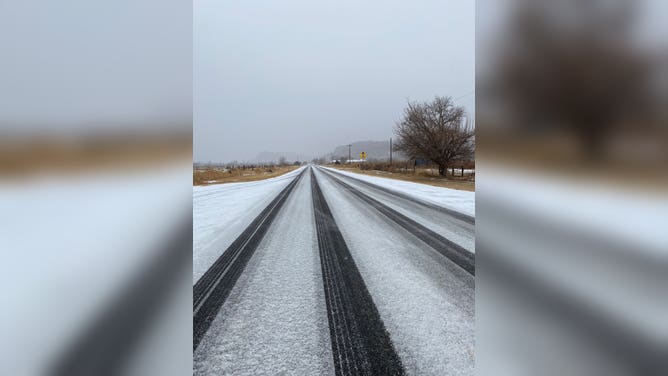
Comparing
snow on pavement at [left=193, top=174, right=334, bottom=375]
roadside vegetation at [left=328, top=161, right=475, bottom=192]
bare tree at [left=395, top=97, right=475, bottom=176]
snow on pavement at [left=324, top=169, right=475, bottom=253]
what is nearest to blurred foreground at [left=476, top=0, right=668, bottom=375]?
snow on pavement at [left=193, top=174, right=334, bottom=375]

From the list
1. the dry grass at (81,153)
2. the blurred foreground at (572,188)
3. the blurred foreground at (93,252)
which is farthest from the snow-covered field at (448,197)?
the dry grass at (81,153)

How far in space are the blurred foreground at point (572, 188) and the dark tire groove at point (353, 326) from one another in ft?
3.16

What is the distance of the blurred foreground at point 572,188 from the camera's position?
53cm

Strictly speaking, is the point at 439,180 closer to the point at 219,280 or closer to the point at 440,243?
the point at 440,243

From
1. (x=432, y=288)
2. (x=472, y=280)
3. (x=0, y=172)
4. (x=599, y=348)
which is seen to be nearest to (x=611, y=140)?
(x=599, y=348)

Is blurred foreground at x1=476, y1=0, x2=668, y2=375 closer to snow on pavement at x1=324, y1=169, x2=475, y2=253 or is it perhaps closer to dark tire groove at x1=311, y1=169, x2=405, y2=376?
dark tire groove at x1=311, y1=169, x2=405, y2=376

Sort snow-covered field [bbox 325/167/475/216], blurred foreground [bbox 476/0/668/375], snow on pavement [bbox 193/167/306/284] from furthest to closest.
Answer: snow-covered field [bbox 325/167/475/216] → snow on pavement [bbox 193/167/306/284] → blurred foreground [bbox 476/0/668/375]

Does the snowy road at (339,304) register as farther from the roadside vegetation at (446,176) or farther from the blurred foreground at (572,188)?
the roadside vegetation at (446,176)

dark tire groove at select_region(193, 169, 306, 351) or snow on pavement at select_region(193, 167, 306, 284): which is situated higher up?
snow on pavement at select_region(193, 167, 306, 284)

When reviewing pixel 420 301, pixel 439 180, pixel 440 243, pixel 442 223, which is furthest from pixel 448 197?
pixel 439 180

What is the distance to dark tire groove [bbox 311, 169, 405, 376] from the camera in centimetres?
171

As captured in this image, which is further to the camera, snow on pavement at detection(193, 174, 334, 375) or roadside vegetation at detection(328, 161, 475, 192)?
roadside vegetation at detection(328, 161, 475, 192)

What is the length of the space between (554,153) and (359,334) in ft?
6.02

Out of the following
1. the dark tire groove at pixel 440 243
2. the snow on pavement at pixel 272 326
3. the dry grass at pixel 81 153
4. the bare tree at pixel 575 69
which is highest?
the bare tree at pixel 575 69
